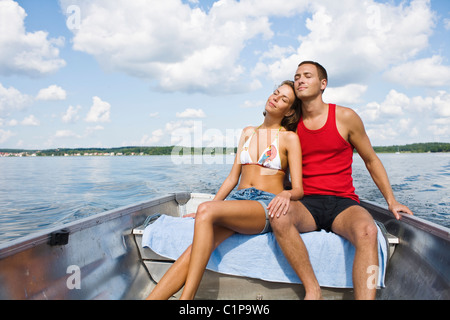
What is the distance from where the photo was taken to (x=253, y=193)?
7.32ft

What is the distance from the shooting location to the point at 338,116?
241 cm

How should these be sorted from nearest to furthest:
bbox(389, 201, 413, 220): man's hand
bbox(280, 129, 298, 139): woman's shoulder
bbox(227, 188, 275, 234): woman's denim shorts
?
1. bbox(227, 188, 275, 234): woman's denim shorts
2. bbox(389, 201, 413, 220): man's hand
3. bbox(280, 129, 298, 139): woman's shoulder

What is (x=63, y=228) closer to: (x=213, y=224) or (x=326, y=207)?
(x=213, y=224)

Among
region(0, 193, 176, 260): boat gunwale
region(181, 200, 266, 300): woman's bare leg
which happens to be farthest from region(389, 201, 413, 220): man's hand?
region(0, 193, 176, 260): boat gunwale

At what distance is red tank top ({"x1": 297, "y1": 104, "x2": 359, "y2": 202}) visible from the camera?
2.36 meters

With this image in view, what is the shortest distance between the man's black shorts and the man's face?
783 millimetres

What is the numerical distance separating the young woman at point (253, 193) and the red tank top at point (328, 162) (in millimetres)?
175

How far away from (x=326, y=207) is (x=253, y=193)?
52 centimetres

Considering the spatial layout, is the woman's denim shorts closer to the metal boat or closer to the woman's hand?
the woman's hand

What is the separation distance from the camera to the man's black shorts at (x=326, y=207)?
2193mm

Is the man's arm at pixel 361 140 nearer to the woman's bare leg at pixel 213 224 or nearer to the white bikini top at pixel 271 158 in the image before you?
the white bikini top at pixel 271 158

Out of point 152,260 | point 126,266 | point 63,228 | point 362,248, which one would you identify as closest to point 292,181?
point 362,248

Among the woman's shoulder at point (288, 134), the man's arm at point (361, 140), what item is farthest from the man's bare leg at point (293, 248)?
the man's arm at point (361, 140)

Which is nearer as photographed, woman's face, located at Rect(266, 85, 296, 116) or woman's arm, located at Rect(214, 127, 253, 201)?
woman's face, located at Rect(266, 85, 296, 116)
